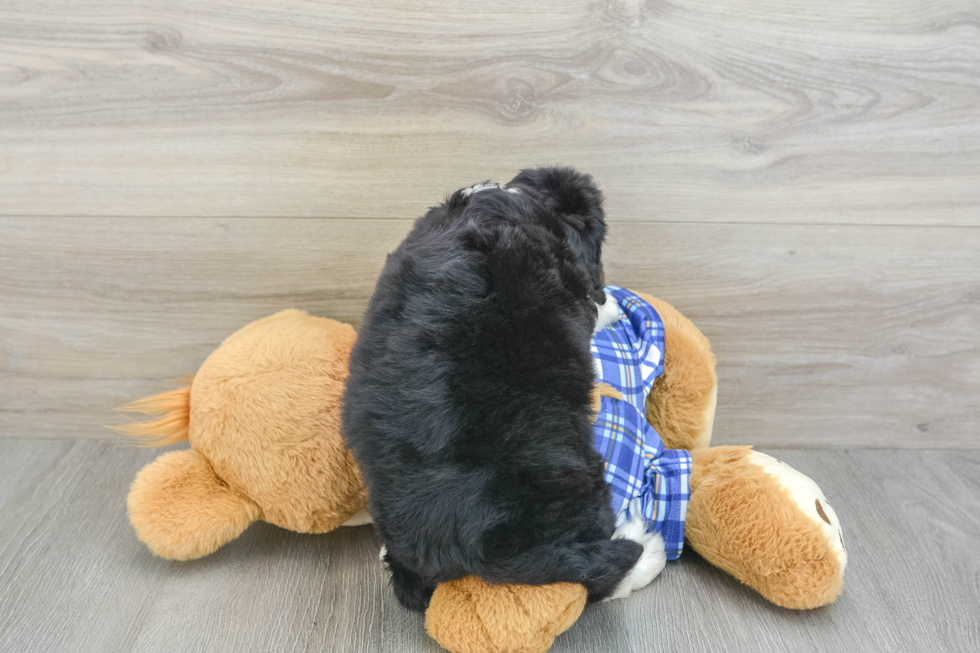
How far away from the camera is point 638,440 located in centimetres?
75

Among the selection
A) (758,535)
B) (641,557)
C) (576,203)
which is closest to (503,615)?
(641,557)

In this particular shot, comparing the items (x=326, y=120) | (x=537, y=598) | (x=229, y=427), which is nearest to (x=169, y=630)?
(x=229, y=427)

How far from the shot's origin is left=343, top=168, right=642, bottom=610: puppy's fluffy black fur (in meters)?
0.56

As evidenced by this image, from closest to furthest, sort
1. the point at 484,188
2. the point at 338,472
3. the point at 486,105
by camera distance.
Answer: the point at 484,188, the point at 338,472, the point at 486,105

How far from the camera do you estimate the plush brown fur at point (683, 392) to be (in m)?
0.85

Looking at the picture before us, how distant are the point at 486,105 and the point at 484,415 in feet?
1.62

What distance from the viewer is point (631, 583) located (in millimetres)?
734

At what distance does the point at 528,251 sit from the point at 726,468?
39cm

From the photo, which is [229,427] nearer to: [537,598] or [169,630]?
[169,630]

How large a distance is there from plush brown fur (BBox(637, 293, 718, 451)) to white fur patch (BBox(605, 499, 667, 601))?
0.17 metres

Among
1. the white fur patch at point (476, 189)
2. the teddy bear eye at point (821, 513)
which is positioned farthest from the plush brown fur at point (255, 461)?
the teddy bear eye at point (821, 513)

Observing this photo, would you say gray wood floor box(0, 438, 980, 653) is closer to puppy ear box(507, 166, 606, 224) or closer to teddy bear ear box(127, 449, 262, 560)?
teddy bear ear box(127, 449, 262, 560)

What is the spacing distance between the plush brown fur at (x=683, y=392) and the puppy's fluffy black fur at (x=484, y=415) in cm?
29

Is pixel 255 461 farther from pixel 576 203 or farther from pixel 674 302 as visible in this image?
pixel 674 302
